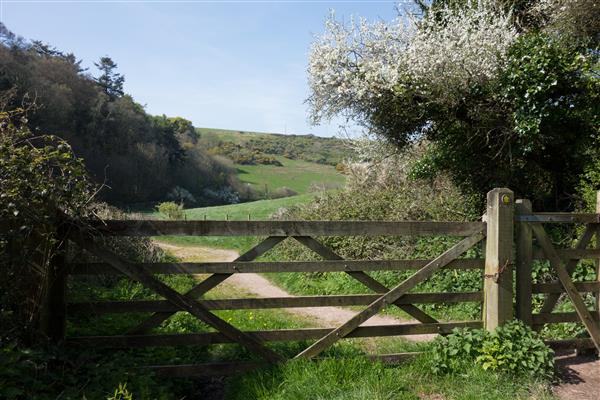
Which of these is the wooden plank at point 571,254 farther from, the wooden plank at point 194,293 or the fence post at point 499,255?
the wooden plank at point 194,293

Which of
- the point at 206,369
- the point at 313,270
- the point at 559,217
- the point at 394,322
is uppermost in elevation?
the point at 559,217

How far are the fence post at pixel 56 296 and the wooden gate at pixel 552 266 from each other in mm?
4709

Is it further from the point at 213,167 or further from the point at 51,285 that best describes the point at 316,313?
the point at 213,167

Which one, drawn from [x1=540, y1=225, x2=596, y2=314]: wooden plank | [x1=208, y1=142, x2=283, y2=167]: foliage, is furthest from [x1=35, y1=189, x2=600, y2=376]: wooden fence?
[x1=208, y1=142, x2=283, y2=167]: foliage

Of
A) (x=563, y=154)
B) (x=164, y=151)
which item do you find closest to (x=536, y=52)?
(x=563, y=154)

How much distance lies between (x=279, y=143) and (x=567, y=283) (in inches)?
4677

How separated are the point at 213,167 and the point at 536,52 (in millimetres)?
64555

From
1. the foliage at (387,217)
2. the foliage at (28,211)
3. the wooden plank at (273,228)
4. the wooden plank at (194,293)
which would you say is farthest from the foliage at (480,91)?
the foliage at (28,211)

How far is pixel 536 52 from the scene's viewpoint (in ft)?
31.4

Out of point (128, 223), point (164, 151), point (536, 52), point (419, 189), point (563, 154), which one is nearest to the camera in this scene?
point (128, 223)

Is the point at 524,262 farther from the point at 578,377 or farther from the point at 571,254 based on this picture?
the point at 578,377

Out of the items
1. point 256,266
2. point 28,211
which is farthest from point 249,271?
point 28,211

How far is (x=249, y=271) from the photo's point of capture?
4.46 meters

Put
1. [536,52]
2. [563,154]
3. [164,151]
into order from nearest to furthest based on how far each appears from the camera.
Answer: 1. [536,52]
2. [563,154]
3. [164,151]
